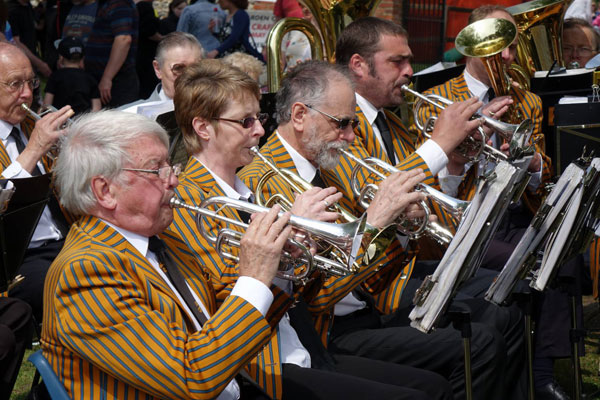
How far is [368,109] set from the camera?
175 inches

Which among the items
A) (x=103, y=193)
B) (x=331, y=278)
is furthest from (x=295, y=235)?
(x=103, y=193)

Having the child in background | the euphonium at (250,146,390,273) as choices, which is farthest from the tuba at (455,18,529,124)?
the child in background

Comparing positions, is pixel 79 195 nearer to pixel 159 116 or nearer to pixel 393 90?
pixel 159 116

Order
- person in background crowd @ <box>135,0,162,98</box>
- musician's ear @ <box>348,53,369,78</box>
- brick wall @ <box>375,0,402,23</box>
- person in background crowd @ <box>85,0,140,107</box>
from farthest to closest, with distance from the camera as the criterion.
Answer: brick wall @ <box>375,0,402,23</box>, person in background crowd @ <box>135,0,162,98</box>, person in background crowd @ <box>85,0,140,107</box>, musician's ear @ <box>348,53,369,78</box>

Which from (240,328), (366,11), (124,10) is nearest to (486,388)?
(240,328)

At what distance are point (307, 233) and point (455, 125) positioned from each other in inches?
55.0

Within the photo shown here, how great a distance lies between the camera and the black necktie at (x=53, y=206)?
4020 millimetres

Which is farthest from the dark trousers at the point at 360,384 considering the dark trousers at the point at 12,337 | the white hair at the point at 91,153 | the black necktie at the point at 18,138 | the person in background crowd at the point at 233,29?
the person in background crowd at the point at 233,29

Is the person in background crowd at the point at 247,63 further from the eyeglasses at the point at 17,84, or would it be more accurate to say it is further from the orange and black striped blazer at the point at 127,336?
the orange and black striped blazer at the point at 127,336

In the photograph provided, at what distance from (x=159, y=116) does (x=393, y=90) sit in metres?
1.30

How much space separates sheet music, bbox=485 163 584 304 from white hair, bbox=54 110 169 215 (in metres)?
1.42

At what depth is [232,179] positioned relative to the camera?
3295mm

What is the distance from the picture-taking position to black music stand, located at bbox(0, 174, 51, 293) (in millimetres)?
3182

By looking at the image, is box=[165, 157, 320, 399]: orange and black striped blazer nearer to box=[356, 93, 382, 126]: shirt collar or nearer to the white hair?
Answer: the white hair
